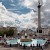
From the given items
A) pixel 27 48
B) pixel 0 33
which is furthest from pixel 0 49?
pixel 0 33

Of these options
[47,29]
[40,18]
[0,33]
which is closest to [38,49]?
[0,33]

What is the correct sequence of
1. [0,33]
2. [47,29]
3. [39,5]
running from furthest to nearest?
1. [47,29]
2. [39,5]
3. [0,33]

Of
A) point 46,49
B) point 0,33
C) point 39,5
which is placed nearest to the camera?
point 46,49

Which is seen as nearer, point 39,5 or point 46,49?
point 46,49

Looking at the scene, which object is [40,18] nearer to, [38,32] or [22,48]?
[38,32]

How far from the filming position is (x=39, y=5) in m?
25.3

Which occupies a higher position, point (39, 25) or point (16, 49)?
point (39, 25)

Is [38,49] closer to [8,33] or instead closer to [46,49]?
[46,49]

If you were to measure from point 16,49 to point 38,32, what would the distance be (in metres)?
14.9

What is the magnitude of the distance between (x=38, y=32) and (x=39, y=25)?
1.57m

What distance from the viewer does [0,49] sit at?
8.98 metres

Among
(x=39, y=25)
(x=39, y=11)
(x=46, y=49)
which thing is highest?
(x=39, y=11)

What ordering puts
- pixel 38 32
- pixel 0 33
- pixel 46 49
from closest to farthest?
pixel 46 49
pixel 0 33
pixel 38 32

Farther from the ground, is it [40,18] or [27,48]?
[40,18]
